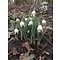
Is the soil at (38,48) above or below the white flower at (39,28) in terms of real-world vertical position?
below

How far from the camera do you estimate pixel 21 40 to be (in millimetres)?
1614

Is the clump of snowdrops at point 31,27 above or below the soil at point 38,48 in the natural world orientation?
above

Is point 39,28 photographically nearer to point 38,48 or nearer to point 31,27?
point 31,27

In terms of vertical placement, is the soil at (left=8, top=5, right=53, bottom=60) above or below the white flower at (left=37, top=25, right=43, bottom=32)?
below

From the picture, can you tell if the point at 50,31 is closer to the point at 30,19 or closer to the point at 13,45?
the point at 30,19

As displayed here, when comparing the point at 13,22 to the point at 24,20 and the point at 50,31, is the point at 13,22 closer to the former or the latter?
the point at 24,20

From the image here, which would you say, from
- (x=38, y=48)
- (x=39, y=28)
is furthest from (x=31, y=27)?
(x=38, y=48)

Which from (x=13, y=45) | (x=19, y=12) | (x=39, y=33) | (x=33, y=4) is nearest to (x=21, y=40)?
(x=13, y=45)

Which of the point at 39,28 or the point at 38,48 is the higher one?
the point at 39,28

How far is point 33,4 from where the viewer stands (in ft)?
5.34

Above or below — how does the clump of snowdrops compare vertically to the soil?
above
